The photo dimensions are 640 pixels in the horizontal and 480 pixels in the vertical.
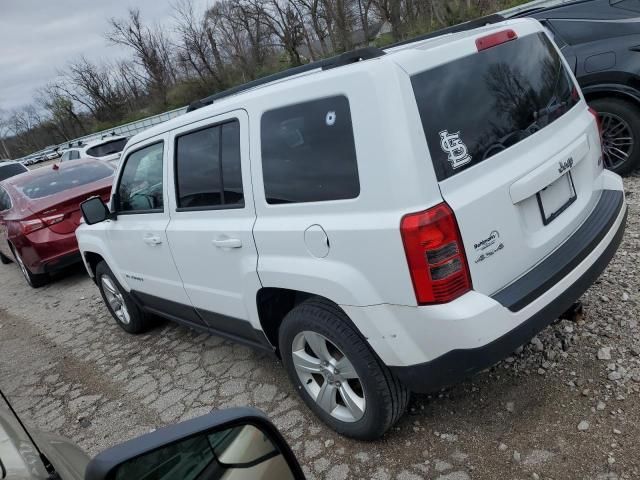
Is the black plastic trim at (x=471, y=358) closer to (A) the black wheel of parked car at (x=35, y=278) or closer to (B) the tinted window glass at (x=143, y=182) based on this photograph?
(B) the tinted window glass at (x=143, y=182)

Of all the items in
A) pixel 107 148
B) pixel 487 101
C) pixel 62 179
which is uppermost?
pixel 107 148

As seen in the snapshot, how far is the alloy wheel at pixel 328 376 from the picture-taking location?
99.7 inches

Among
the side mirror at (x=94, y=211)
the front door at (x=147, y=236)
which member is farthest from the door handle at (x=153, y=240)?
the side mirror at (x=94, y=211)

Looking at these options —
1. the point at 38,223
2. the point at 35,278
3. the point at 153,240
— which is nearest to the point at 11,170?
the point at 35,278

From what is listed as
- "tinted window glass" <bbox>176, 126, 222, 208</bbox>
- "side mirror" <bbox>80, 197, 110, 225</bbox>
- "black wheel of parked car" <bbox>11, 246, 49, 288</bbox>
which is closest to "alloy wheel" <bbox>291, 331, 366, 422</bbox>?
"tinted window glass" <bbox>176, 126, 222, 208</bbox>

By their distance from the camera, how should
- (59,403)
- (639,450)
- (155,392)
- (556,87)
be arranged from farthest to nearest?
1. (59,403)
2. (155,392)
3. (556,87)
4. (639,450)

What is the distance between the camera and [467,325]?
2014 mm

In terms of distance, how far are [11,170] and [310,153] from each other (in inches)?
705

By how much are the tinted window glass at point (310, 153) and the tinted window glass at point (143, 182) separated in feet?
4.01

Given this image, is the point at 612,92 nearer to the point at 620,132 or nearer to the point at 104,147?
the point at 620,132

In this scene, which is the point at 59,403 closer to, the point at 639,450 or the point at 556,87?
the point at 639,450

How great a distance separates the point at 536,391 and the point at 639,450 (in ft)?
1.82

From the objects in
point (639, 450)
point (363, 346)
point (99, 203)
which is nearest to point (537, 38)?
point (363, 346)

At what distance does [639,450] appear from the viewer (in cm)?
219
